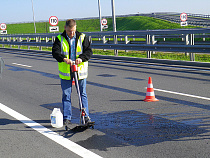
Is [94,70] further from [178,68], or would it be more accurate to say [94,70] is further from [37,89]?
[37,89]

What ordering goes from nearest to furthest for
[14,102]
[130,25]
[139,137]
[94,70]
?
[139,137] → [14,102] → [94,70] → [130,25]

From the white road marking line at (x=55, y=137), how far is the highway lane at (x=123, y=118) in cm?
9

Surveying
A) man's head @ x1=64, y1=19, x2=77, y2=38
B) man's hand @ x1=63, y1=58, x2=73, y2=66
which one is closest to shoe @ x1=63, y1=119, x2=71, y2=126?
man's hand @ x1=63, y1=58, x2=73, y2=66

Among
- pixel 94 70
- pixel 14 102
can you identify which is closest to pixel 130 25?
pixel 94 70

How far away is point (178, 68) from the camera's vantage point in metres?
13.7

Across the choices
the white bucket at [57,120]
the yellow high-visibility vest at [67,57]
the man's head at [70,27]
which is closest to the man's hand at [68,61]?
the yellow high-visibility vest at [67,57]

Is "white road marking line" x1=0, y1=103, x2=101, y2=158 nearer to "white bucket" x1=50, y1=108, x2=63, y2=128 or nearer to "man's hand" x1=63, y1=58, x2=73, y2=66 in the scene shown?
"white bucket" x1=50, y1=108, x2=63, y2=128

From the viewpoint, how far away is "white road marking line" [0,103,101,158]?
188 inches

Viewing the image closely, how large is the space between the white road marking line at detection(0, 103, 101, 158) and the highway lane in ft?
0.29

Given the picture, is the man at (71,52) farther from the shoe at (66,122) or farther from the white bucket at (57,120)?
the white bucket at (57,120)

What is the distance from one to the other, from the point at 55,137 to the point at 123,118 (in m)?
1.47

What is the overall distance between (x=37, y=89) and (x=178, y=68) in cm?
568

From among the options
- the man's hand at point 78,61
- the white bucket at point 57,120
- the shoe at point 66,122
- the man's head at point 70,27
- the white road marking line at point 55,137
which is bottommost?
the white road marking line at point 55,137

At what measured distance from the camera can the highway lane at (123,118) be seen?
4930 mm
